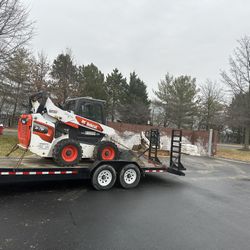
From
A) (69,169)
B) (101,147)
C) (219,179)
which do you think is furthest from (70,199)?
(219,179)

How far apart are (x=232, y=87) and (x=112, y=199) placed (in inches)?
845

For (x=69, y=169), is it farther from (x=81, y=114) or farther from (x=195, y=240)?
(x=195, y=240)

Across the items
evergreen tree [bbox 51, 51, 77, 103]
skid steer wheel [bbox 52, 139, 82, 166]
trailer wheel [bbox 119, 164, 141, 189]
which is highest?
evergreen tree [bbox 51, 51, 77, 103]

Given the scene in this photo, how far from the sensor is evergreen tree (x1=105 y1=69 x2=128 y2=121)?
3884 cm

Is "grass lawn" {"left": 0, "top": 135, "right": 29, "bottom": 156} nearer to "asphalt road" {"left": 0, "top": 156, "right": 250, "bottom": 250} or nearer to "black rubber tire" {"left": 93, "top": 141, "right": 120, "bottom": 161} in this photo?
"asphalt road" {"left": 0, "top": 156, "right": 250, "bottom": 250}

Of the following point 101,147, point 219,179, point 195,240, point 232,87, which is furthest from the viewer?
point 232,87

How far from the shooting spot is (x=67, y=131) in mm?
6586

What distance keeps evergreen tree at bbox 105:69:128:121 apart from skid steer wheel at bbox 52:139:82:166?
32.4m

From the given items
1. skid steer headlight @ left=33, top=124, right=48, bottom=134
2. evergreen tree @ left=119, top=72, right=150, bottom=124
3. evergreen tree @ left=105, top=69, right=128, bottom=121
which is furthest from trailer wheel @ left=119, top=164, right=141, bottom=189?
evergreen tree @ left=105, top=69, right=128, bottom=121

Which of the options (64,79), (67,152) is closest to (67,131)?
(67,152)

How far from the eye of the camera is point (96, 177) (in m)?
6.11

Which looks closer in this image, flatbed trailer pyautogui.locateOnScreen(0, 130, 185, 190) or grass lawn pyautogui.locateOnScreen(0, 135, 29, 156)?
flatbed trailer pyautogui.locateOnScreen(0, 130, 185, 190)

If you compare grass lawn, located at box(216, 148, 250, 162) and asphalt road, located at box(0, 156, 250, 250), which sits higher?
grass lawn, located at box(216, 148, 250, 162)

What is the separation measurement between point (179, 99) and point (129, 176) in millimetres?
30718
